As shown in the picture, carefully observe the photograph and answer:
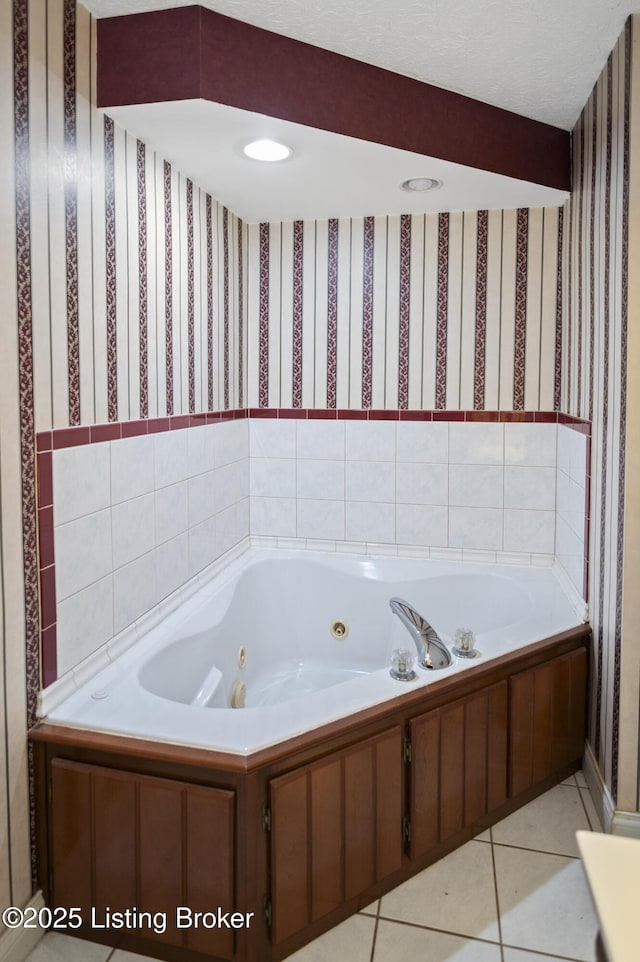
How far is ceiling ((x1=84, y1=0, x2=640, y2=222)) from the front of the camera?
1.79 meters

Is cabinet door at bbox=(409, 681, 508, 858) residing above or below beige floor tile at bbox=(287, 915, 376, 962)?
above

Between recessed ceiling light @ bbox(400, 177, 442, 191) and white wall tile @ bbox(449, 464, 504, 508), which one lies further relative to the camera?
white wall tile @ bbox(449, 464, 504, 508)

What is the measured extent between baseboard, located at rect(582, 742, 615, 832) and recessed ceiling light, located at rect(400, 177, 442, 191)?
2.21 m

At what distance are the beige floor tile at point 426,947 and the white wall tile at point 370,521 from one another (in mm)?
1756

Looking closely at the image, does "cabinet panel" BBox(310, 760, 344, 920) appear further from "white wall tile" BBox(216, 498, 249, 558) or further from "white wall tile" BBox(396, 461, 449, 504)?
"white wall tile" BBox(396, 461, 449, 504)

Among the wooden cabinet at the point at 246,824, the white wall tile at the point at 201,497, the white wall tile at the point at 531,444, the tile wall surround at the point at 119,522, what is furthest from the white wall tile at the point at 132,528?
the white wall tile at the point at 531,444

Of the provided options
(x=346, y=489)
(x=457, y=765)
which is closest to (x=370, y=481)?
(x=346, y=489)

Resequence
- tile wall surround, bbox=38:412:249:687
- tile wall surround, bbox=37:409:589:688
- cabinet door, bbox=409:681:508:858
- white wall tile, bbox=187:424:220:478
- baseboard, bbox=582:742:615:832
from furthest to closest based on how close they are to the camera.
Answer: white wall tile, bbox=187:424:220:478, tile wall surround, bbox=37:409:589:688, baseboard, bbox=582:742:615:832, cabinet door, bbox=409:681:508:858, tile wall surround, bbox=38:412:249:687

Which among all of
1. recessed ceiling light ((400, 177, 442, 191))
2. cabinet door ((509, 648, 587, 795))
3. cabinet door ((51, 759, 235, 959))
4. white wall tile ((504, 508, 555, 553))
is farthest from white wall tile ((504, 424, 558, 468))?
cabinet door ((51, 759, 235, 959))

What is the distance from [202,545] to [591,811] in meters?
1.74

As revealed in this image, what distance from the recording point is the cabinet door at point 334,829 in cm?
158

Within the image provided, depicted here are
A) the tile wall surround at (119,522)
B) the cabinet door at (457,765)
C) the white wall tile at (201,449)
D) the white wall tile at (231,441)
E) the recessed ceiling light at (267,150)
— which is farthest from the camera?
the white wall tile at (231,441)

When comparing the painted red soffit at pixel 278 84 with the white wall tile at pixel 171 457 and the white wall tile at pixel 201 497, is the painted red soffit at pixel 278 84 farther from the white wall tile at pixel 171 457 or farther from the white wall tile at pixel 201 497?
the white wall tile at pixel 201 497

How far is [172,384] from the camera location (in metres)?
2.45
